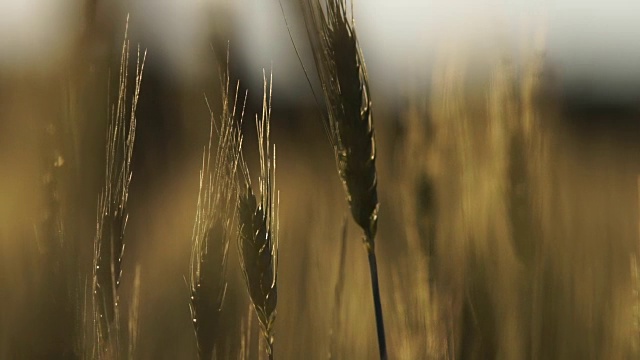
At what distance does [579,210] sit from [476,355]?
63cm

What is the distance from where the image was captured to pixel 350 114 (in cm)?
49

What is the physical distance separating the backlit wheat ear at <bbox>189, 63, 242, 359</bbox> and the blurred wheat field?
15 millimetres

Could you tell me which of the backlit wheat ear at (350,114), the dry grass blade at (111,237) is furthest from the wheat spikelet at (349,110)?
the dry grass blade at (111,237)

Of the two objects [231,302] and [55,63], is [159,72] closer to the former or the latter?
[55,63]

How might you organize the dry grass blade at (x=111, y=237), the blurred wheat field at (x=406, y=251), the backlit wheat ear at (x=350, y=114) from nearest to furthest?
the backlit wheat ear at (x=350, y=114)
the dry grass blade at (x=111, y=237)
the blurred wheat field at (x=406, y=251)

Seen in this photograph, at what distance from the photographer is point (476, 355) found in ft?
2.48

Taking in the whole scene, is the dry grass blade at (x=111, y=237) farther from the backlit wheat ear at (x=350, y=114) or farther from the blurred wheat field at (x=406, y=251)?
the backlit wheat ear at (x=350, y=114)

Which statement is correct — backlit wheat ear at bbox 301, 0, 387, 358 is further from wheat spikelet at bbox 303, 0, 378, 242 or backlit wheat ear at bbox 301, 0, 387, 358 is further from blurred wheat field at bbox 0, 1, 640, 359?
blurred wheat field at bbox 0, 1, 640, 359

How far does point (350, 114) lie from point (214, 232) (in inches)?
7.5

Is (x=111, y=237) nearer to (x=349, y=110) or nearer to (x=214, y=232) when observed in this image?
(x=214, y=232)

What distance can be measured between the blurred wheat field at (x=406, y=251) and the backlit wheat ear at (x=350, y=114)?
0.59 ft

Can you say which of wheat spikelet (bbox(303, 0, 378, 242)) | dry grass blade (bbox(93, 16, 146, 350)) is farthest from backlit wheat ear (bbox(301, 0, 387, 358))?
dry grass blade (bbox(93, 16, 146, 350))

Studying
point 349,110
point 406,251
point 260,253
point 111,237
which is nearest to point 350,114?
point 349,110

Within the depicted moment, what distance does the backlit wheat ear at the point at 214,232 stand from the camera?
569 millimetres
